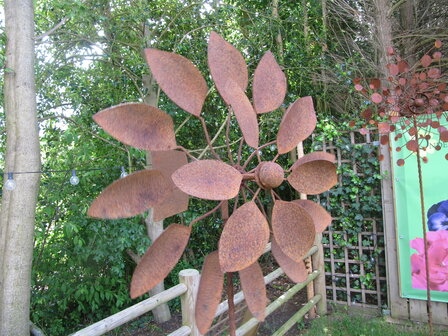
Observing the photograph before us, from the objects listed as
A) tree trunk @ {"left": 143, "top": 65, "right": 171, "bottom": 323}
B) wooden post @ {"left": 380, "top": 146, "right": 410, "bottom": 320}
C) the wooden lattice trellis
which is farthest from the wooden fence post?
tree trunk @ {"left": 143, "top": 65, "right": 171, "bottom": 323}

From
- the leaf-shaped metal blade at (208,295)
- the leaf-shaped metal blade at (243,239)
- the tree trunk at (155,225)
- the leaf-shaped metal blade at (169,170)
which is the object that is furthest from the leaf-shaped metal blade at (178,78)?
the tree trunk at (155,225)

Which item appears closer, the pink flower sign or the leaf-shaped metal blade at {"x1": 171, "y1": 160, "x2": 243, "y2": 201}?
the leaf-shaped metal blade at {"x1": 171, "y1": 160, "x2": 243, "y2": 201}

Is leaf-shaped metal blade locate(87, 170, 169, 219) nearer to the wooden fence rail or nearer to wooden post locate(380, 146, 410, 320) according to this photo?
the wooden fence rail

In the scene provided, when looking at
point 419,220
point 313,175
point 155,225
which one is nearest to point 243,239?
point 313,175

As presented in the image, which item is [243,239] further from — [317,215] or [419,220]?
[419,220]

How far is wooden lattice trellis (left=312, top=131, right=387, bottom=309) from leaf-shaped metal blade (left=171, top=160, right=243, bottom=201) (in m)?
2.59

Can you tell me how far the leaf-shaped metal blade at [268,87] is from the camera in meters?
0.92

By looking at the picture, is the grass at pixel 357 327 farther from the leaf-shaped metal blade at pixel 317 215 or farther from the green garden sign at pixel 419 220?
the leaf-shaped metal blade at pixel 317 215

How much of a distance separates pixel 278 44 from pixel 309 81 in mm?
593

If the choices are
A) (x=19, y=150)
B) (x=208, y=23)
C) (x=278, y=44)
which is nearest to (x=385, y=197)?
(x=278, y=44)

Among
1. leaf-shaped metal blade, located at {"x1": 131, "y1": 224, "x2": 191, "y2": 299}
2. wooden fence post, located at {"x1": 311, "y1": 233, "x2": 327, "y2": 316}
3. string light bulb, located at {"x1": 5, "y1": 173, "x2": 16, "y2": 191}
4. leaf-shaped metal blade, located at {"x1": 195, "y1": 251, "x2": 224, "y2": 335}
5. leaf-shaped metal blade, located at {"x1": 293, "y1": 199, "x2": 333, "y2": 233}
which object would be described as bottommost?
wooden fence post, located at {"x1": 311, "y1": 233, "x2": 327, "y2": 316}

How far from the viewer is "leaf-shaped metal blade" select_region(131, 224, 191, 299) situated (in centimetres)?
74

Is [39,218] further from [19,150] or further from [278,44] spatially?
[278,44]

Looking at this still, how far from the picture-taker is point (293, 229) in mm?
732
